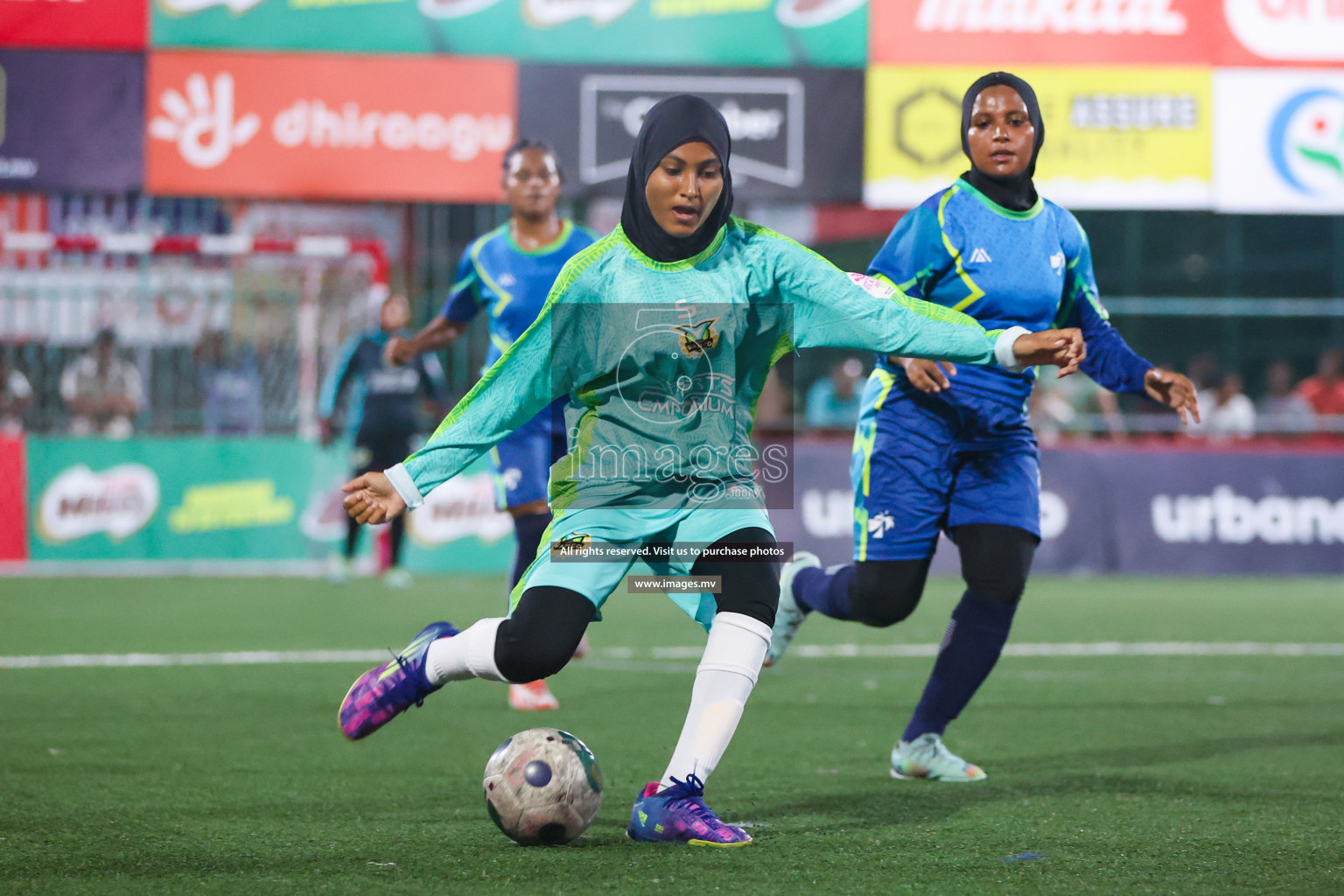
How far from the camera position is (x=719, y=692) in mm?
4090

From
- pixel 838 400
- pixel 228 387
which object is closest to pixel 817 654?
pixel 838 400

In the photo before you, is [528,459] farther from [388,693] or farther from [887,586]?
[388,693]

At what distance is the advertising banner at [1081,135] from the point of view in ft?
48.5

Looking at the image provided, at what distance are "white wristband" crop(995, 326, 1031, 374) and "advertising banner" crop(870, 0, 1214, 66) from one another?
448 inches

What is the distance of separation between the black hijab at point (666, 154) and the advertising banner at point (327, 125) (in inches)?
416

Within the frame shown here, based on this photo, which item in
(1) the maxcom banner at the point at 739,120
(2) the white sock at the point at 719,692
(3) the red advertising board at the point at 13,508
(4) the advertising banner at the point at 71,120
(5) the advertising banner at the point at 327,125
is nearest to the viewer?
(2) the white sock at the point at 719,692

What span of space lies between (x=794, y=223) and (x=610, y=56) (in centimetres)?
473

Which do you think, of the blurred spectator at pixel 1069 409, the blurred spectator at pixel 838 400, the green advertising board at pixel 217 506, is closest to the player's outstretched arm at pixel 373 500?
the green advertising board at pixel 217 506

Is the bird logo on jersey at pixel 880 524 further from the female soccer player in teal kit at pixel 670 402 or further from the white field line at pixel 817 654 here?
the white field line at pixel 817 654

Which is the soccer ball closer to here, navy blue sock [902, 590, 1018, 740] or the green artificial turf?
the green artificial turf

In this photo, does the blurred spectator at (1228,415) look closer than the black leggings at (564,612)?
No

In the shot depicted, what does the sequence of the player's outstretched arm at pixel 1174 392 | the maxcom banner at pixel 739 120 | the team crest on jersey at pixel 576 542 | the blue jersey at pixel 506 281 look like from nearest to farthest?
the team crest on jersey at pixel 576 542, the player's outstretched arm at pixel 1174 392, the blue jersey at pixel 506 281, the maxcom banner at pixel 739 120

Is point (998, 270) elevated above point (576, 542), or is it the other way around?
point (998, 270)

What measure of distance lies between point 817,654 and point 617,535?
15.9 ft
